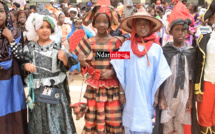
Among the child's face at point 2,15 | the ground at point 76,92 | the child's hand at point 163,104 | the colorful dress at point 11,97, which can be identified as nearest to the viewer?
the child's face at point 2,15

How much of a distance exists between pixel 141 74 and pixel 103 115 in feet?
2.14

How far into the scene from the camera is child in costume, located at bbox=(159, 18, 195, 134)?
2338mm

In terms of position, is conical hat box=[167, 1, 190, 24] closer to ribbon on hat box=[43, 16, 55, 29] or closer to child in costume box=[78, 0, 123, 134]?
child in costume box=[78, 0, 123, 134]

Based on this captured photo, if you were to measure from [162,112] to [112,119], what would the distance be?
59 centimetres

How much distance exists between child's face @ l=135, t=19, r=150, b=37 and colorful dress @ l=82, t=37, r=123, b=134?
30 cm

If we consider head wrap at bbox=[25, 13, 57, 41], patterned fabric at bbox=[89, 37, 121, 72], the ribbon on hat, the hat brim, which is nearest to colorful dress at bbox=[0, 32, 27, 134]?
head wrap at bbox=[25, 13, 57, 41]

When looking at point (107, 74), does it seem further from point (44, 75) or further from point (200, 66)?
point (200, 66)

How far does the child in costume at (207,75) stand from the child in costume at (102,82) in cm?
95

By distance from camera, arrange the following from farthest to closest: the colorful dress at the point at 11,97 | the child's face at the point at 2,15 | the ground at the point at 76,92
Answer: the ground at the point at 76,92 < the colorful dress at the point at 11,97 < the child's face at the point at 2,15

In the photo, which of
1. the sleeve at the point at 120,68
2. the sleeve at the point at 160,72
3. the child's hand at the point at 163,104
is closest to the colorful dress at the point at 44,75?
the sleeve at the point at 120,68

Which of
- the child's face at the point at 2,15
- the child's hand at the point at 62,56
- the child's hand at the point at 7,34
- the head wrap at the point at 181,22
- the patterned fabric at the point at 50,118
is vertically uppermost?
the child's face at the point at 2,15

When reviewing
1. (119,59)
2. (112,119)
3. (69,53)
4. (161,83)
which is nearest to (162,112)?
(161,83)

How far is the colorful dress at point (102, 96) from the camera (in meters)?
2.35

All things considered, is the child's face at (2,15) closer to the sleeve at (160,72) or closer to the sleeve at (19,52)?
the sleeve at (19,52)
